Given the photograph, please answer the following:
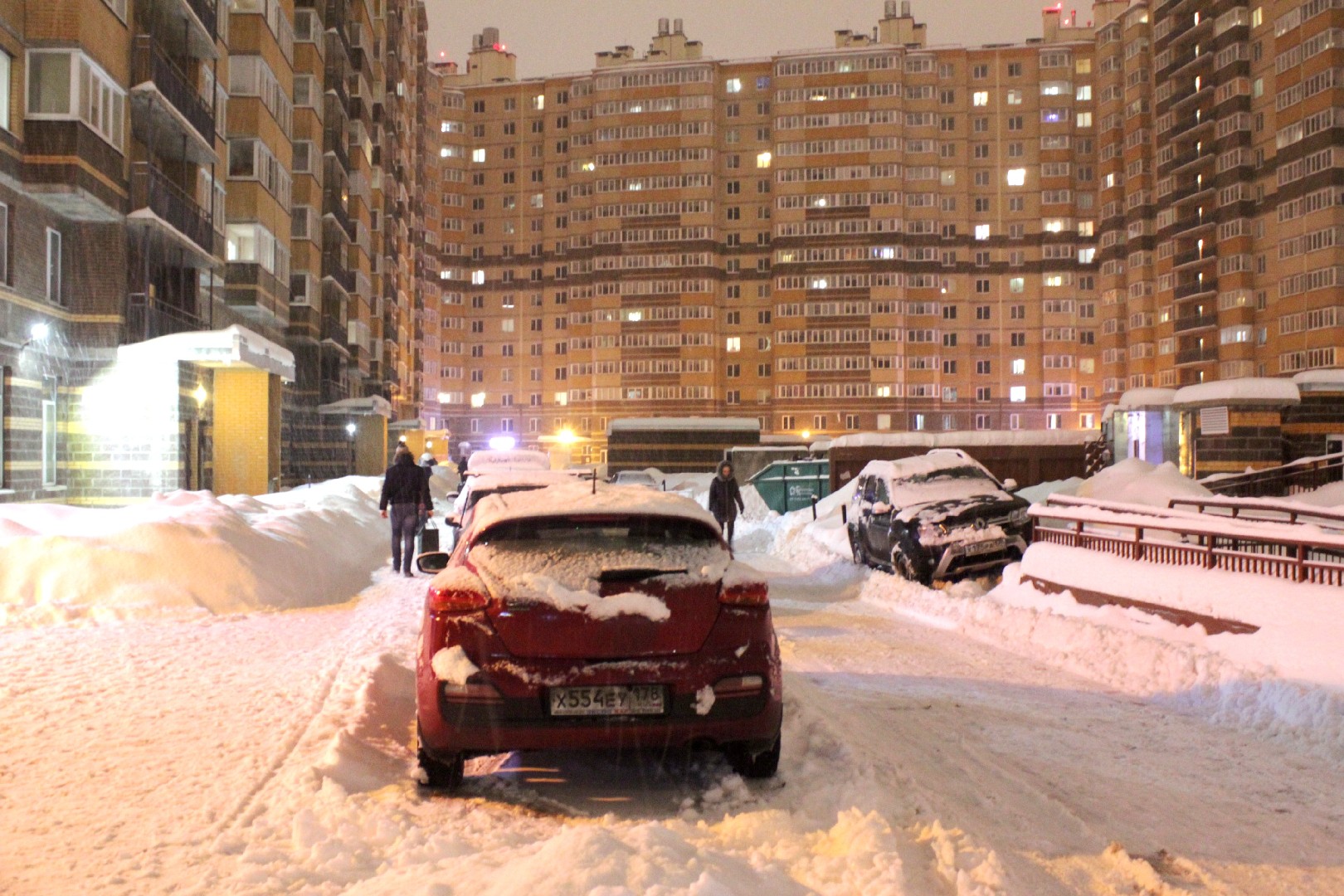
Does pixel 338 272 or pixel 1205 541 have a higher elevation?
pixel 338 272

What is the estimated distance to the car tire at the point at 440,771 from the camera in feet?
16.5

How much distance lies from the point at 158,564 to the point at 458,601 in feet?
26.5

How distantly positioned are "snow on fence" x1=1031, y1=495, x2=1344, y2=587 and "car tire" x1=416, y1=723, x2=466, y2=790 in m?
6.80

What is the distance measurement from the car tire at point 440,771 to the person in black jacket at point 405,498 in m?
10.2

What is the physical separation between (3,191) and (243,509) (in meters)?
9.06

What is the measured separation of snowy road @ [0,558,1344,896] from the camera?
12.7ft

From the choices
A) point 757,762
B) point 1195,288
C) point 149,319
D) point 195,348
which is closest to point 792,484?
point 195,348

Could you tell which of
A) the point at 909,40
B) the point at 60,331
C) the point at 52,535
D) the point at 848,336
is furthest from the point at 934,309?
the point at 52,535

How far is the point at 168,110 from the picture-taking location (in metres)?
25.2

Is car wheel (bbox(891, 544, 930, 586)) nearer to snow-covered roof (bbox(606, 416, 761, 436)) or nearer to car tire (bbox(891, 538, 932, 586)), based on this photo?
car tire (bbox(891, 538, 932, 586))

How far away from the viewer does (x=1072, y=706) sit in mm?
7289

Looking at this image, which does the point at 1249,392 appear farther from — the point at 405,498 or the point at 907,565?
the point at 405,498

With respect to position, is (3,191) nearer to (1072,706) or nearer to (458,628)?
(458,628)

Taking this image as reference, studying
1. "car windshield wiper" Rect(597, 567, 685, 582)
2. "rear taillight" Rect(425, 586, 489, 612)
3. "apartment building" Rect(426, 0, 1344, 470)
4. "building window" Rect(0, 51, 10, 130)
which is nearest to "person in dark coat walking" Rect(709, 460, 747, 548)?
"car windshield wiper" Rect(597, 567, 685, 582)
